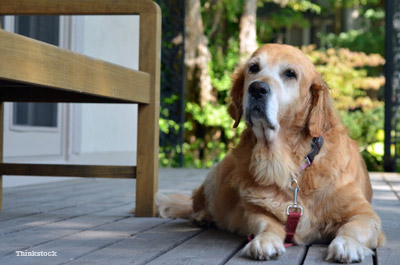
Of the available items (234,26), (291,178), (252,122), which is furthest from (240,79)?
(234,26)

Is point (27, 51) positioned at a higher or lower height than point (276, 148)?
higher

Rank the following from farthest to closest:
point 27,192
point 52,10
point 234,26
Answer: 1. point 234,26
2. point 27,192
3. point 52,10

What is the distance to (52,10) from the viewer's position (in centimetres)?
279

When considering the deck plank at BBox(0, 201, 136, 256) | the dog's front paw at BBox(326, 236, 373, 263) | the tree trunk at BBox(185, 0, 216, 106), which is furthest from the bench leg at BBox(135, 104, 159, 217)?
the tree trunk at BBox(185, 0, 216, 106)

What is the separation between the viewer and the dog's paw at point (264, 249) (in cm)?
186

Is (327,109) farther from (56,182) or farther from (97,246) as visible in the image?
(56,182)

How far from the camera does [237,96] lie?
258cm

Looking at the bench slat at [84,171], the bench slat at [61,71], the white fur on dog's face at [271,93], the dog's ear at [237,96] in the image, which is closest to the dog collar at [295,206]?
the white fur on dog's face at [271,93]

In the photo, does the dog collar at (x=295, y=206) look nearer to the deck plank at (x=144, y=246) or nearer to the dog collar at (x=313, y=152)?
the dog collar at (x=313, y=152)

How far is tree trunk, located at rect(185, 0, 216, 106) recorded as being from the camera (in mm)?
8969

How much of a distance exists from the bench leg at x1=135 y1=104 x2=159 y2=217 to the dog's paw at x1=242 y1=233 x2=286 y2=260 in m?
1.03

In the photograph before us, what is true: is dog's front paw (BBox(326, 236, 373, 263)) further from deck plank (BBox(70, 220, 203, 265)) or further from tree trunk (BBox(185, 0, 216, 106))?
tree trunk (BBox(185, 0, 216, 106))

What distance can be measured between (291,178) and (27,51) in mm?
1130

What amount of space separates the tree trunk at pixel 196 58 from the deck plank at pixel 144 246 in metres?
6.44
